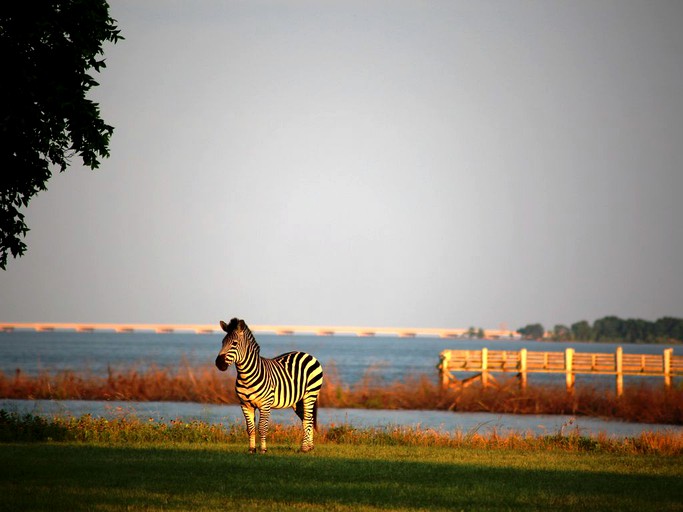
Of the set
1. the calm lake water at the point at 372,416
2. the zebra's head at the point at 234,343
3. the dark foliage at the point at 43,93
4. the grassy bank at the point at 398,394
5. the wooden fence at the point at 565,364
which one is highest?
the dark foliage at the point at 43,93

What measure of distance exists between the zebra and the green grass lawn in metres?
0.85

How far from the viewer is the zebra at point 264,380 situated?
2070 centimetres

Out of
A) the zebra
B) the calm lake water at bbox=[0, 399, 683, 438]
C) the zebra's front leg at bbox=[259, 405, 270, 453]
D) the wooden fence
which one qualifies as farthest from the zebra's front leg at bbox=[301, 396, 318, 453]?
Answer: the wooden fence

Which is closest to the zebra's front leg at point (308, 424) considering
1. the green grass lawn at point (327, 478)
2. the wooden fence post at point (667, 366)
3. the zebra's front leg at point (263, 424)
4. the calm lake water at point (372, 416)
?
the green grass lawn at point (327, 478)

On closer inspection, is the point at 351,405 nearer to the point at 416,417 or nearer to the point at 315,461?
the point at 416,417

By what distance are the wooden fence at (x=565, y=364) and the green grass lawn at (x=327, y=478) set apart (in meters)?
29.2

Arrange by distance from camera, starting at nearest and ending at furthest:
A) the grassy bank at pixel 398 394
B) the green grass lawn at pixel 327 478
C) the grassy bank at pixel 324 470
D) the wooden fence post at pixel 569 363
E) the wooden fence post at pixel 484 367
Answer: the green grass lawn at pixel 327 478 → the grassy bank at pixel 324 470 → the grassy bank at pixel 398 394 → the wooden fence post at pixel 484 367 → the wooden fence post at pixel 569 363

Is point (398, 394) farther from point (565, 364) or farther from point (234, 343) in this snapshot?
point (234, 343)

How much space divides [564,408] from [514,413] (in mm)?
2540

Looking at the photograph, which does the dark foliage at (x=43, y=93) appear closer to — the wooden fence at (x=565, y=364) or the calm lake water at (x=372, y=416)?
the calm lake water at (x=372, y=416)

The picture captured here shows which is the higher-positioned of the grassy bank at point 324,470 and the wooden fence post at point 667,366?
the wooden fence post at point 667,366

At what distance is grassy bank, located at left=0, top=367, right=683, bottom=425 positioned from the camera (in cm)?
4778

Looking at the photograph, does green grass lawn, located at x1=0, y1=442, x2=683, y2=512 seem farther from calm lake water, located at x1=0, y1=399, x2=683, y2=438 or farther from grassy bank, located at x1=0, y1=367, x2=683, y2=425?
grassy bank, located at x1=0, y1=367, x2=683, y2=425

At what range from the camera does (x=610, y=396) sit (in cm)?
4781
